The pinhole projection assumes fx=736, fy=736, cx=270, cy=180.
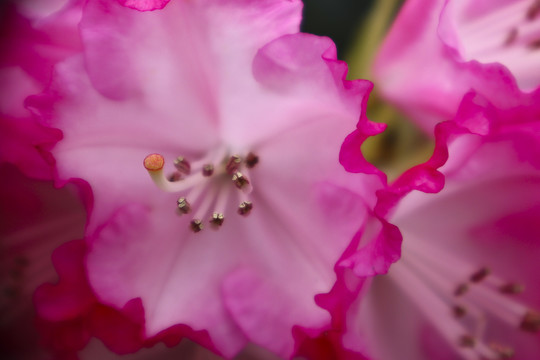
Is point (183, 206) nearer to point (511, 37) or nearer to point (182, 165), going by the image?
point (182, 165)

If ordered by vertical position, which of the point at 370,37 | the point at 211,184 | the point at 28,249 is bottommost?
the point at 28,249

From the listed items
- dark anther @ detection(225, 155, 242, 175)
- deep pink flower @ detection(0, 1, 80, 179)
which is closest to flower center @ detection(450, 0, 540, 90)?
dark anther @ detection(225, 155, 242, 175)

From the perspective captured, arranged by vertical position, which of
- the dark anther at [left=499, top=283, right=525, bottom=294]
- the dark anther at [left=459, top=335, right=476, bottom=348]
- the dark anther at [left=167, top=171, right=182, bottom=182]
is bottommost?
the dark anther at [left=459, top=335, right=476, bottom=348]

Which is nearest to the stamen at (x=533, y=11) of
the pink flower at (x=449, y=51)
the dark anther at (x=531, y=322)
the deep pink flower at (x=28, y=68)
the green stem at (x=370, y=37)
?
the pink flower at (x=449, y=51)

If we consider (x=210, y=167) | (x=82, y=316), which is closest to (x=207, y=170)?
(x=210, y=167)

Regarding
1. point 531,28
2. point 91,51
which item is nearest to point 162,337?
point 91,51

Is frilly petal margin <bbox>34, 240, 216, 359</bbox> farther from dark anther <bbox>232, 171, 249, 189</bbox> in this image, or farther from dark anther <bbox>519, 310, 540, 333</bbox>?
dark anther <bbox>519, 310, 540, 333</bbox>
